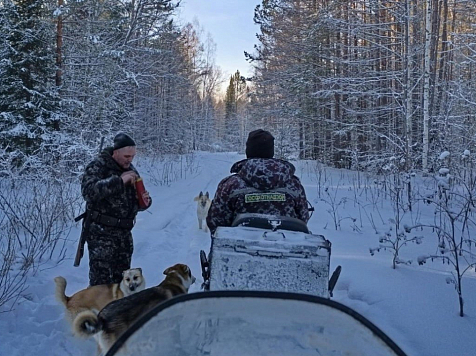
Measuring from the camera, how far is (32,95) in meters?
12.6

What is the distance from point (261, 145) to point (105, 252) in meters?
1.99

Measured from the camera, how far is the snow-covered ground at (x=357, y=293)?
312cm

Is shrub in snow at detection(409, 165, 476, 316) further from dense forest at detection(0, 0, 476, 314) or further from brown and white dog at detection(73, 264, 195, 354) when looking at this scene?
brown and white dog at detection(73, 264, 195, 354)

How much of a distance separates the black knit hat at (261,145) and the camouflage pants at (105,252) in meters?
1.72

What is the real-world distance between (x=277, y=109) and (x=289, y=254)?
2296 cm

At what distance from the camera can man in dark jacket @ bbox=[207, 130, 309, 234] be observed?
2.88 meters

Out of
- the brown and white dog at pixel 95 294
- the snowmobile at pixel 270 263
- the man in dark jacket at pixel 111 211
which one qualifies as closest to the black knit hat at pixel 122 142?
the man in dark jacket at pixel 111 211

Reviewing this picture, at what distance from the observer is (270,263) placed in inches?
85.4

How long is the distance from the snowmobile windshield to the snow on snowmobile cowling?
886 mm

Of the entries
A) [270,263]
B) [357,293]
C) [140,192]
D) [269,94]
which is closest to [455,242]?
[357,293]

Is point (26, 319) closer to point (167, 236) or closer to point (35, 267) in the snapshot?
point (35, 267)

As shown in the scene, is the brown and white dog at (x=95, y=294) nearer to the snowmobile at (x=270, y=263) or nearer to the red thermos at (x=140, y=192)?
the red thermos at (x=140, y=192)

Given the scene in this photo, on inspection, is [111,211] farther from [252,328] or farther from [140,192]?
[252,328]

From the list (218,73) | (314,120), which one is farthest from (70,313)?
(218,73)
